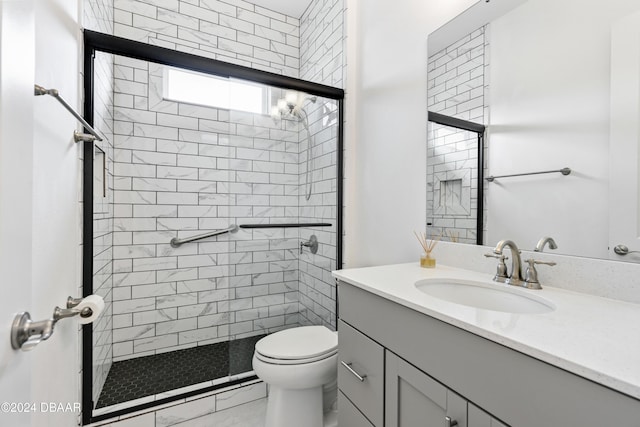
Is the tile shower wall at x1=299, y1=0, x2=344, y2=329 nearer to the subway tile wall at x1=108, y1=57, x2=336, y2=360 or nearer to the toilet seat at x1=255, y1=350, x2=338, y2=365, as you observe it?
the subway tile wall at x1=108, y1=57, x2=336, y2=360

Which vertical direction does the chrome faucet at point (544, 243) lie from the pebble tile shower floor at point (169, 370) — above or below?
above

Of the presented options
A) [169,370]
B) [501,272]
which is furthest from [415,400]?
[169,370]

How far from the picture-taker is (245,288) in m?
1.86

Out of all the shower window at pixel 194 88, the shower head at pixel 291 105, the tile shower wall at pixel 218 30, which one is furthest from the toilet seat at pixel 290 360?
the tile shower wall at pixel 218 30

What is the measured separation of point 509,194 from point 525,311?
483mm

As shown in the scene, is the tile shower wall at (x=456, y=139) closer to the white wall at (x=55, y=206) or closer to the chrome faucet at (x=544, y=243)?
the chrome faucet at (x=544, y=243)

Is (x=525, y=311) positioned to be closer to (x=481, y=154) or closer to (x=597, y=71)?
(x=481, y=154)

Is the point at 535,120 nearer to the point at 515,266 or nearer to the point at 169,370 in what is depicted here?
the point at 515,266

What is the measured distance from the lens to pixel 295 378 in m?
1.37

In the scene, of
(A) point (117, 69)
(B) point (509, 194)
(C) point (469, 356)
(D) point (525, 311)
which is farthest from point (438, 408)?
(A) point (117, 69)

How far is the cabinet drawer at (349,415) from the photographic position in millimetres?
1108

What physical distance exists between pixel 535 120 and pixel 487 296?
72cm

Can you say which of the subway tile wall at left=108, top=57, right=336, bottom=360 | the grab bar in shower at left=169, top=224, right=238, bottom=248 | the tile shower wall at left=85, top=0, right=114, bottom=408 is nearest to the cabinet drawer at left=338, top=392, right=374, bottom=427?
the subway tile wall at left=108, top=57, right=336, bottom=360

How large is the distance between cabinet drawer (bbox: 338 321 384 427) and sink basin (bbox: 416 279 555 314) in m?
0.32
